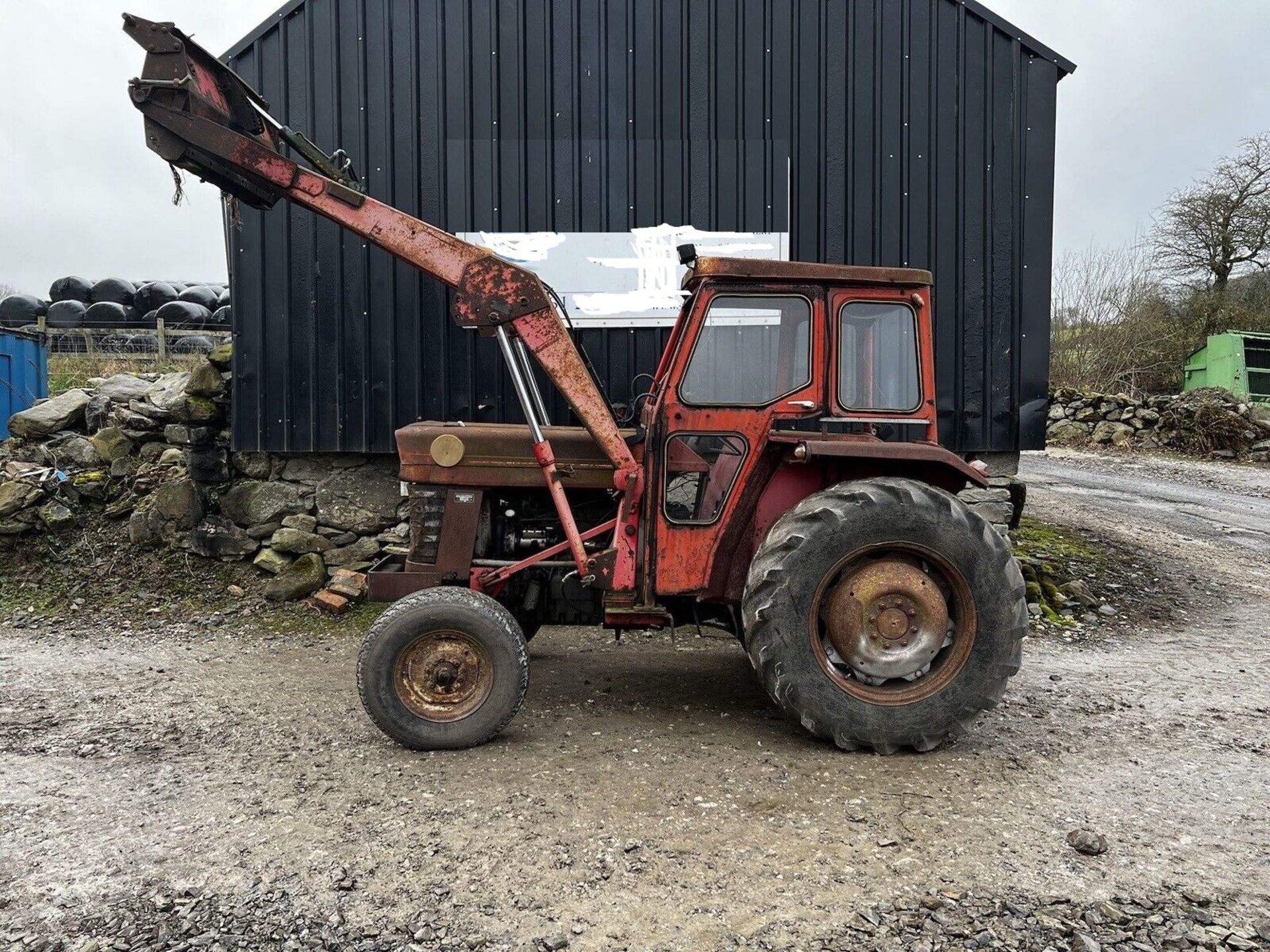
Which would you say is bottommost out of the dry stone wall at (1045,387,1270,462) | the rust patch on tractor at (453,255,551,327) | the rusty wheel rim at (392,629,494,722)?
the rusty wheel rim at (392,629,494,722)

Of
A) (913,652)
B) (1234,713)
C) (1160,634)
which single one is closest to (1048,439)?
(1160,634)

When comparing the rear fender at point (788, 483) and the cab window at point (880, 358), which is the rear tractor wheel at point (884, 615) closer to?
the rear fender at point (788, 483)

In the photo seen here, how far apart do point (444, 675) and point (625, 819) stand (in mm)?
1100

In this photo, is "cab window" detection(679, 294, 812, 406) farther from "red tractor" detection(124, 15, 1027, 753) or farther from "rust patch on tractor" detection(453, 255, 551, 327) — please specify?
"rust patch on tractor" detection(453, 255, 551, 327)

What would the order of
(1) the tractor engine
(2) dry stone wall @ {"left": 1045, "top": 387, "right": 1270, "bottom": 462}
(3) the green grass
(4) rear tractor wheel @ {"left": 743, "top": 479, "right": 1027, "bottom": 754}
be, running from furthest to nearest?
(2) dry stone wall @ {"left": 1045, "top": 387, "right": 1270, "bottom": 462}
(3) the green grass
(1) the tractor engine
(4) rear tractor wheel @ {"left": 743, "top": 479, "right": 1027, "bottom": 754}

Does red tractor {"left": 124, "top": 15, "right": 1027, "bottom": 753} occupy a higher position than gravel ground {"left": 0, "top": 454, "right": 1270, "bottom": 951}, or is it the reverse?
red tractor {"left": 124, "top": 15, "right": 1027, "bottom": 753}

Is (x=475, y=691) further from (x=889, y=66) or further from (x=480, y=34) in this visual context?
(x=889, y=66)

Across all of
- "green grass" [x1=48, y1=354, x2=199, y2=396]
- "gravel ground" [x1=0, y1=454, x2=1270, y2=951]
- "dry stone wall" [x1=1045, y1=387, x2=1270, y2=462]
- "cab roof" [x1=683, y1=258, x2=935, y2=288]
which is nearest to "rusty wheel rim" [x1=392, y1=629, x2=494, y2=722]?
"gravel ground" [x1=0, y1=454, x2=1270, y2=951]

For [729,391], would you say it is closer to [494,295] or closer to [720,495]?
[720,495]

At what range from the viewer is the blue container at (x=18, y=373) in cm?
1059

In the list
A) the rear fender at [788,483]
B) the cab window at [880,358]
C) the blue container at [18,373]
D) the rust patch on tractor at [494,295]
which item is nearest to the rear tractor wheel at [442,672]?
the rear fender at [788,483]

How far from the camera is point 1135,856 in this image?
9.60 feet

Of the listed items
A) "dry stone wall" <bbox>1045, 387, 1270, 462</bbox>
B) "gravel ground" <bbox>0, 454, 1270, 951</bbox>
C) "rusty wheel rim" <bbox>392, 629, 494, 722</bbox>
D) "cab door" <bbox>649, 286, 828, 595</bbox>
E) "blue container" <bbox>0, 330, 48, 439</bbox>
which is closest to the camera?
"gravel ground" <bbox>0, 454, 1270, 951</bbox>

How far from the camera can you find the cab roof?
3.94 metres
